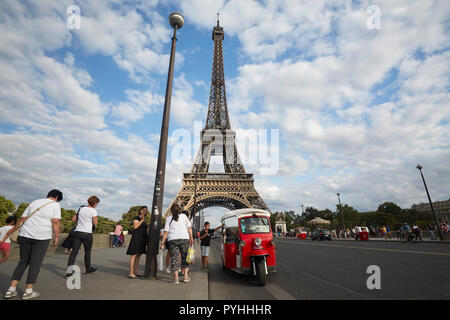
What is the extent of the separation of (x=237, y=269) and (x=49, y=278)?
15.0ft

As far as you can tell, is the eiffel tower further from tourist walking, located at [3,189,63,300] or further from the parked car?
tourist walking, located at [3,189,63,300]

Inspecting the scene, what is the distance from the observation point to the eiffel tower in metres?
43.8

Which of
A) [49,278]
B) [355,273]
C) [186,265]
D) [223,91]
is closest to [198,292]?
[186,265]

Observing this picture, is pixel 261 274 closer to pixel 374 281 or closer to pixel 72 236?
pixel 374 281

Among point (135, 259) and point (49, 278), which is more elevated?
point (135, 259)

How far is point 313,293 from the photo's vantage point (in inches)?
187

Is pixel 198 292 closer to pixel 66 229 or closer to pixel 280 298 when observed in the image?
pixel 280 298

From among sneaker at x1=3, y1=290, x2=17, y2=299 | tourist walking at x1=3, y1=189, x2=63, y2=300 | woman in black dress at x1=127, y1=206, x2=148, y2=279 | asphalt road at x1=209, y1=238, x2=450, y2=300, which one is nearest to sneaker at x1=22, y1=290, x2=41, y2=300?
tourist walking at x1=3, y1=189, x2=63, y2=300

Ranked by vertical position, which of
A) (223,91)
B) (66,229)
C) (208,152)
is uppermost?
(223,91)

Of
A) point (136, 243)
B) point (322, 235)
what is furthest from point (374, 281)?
point (322, 235)

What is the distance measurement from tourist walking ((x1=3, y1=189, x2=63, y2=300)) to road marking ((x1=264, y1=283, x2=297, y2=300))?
411 cm

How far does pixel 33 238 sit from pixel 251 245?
15.1ft
